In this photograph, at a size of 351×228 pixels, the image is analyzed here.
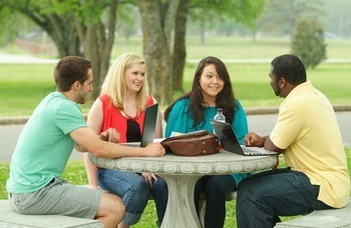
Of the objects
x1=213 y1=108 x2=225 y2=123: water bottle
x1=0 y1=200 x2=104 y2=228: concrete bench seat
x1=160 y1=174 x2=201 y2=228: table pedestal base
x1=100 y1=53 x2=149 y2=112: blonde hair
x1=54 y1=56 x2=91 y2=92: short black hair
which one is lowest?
x1=160 y1=174 x2=201 y2=228: table pedestal base

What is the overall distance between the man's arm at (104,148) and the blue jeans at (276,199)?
70 centimetres

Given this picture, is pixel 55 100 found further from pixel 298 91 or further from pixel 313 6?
pixel 313 6

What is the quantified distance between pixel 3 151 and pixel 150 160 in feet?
32.6

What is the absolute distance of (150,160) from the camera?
720 centimetres

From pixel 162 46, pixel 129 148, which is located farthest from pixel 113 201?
pixel 162 46

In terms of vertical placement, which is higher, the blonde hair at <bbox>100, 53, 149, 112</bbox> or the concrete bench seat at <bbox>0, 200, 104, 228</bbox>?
the blonde hair at <bbox>100, 53, 149, 112</bbox>

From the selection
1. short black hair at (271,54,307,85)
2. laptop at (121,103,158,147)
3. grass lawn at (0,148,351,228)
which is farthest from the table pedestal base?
grass lawn at (0,148,351,228)

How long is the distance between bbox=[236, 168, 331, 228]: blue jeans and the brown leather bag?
383 mm

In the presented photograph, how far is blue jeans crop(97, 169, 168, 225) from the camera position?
7965 millimetres

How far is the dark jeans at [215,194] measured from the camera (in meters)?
8.16

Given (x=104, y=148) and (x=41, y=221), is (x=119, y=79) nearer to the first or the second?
(x=104, y=148)

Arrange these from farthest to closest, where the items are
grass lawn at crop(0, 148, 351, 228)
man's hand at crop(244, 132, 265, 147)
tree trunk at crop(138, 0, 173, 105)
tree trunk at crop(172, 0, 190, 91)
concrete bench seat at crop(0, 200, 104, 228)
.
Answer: tree trunk at crop(172, 0, 190, 91)
tree trunk at crop(138, 0, 173, 105)
grass lawn at crop(0, 148, 351, 228)
man's hand at crop(244, 132, 265, 147)
concrete bench seat at crop(0, 200, 104, 228)

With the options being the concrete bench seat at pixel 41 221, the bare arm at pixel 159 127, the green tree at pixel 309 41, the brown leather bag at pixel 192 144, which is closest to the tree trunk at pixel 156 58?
the bare arm at pixel 159 127

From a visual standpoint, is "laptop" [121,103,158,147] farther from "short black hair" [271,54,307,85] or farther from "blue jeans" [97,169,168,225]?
"short black hair" [271,54,307,85]
